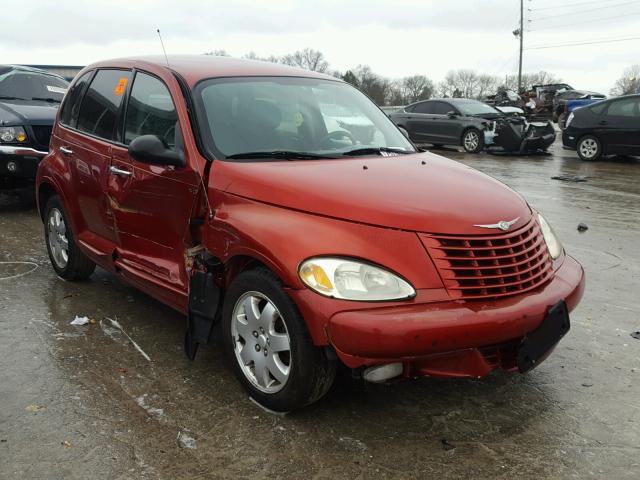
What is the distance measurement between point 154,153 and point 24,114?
5383 millimetres

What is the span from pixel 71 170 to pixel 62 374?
5.95 feet

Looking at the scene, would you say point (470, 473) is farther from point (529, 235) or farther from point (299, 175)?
point (299, 175)

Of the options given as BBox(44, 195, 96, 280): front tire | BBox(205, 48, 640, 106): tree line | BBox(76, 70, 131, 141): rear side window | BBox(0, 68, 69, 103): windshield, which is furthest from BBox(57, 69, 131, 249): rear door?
BBox(205, 48, 640, 106): tree line

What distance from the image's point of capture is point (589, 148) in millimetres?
14828

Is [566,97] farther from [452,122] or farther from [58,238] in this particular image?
[58,238]

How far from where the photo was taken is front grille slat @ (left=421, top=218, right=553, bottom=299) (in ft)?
9.19

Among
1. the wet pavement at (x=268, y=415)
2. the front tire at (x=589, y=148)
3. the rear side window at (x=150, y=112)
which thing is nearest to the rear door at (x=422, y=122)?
the front tire at (x=589, y=148)

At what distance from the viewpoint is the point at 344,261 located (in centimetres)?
278

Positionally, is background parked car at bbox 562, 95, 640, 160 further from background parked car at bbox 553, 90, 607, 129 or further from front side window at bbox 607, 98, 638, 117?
background parked car at bbox 553, 90, 607, 129

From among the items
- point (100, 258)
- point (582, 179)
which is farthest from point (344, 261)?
point (582, 179)

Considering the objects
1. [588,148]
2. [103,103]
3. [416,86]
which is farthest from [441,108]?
[416,86]

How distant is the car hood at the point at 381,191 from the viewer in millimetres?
2896

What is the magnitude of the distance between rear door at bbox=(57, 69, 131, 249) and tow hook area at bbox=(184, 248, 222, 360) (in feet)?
3.91

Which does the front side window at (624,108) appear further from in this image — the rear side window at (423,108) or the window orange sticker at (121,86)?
the window orange sticker at (121,86)
